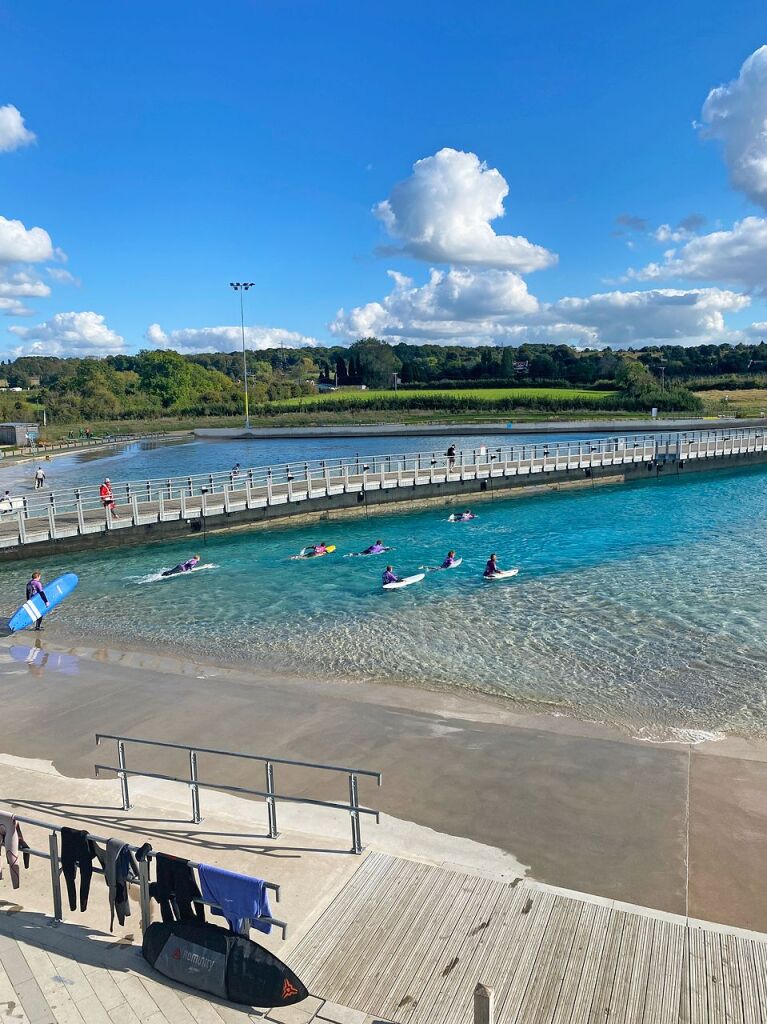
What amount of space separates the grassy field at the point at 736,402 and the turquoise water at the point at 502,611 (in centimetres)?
8632

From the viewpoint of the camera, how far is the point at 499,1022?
21.4 ft

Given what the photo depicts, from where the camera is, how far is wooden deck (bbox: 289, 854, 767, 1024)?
666 centimetres

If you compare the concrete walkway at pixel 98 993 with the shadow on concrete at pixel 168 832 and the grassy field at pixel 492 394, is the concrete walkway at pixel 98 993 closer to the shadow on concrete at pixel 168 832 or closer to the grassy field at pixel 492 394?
the shadow on concrete at pixel 168 832

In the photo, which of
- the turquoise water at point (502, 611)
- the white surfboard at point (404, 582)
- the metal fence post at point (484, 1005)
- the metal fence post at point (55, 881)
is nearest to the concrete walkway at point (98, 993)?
the metal fence post at point (55, 881)

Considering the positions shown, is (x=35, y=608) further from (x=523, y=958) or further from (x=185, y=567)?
(x=523, y=958)

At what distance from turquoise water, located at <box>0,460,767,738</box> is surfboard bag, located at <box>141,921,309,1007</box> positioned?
949 cm

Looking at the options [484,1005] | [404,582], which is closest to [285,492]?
[404,582]

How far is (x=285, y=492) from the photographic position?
41.4 metres

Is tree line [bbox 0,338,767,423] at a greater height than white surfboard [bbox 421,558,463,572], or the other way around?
tree line [bbox 0,338,767,423]

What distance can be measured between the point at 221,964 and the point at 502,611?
17.3 m

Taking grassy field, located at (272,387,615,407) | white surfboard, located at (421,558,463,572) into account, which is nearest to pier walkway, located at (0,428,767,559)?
white surfboard, located at (421,558,463,572)

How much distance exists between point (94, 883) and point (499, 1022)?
15.5 feet

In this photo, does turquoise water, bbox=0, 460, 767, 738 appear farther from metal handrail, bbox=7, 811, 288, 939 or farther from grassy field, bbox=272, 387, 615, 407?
grassy field, bbox=272, 387, 615, 407

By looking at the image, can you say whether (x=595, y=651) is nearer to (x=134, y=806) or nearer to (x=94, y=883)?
(x=134, y=806)
